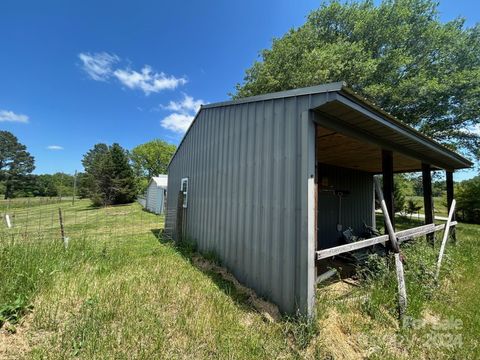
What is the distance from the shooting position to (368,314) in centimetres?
302

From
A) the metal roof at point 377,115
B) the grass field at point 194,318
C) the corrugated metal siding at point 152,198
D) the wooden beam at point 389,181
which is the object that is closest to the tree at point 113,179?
the corrugated metal siding at point 152,198

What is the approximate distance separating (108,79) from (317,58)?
1462cm

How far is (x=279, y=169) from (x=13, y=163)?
6451 centimetres

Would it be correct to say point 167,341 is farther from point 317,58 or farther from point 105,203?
point 105,203

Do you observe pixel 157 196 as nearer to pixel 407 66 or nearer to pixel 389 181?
pixel 389 181

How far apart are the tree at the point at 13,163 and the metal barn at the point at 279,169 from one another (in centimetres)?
5854

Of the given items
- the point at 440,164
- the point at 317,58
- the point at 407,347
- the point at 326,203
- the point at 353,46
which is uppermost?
the point at 353,46

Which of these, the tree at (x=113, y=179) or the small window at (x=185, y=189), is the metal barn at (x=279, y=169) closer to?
the small window at (x=185, y=189)

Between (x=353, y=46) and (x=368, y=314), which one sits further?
(x=353, y=46)

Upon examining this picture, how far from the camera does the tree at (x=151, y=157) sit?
46500 mm

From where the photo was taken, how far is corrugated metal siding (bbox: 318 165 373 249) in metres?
7.38

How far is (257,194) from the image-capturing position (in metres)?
3.89

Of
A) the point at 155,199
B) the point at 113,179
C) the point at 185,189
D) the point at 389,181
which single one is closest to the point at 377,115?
the point at 389,181

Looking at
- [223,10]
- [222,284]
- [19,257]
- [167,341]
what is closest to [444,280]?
[222,284]
